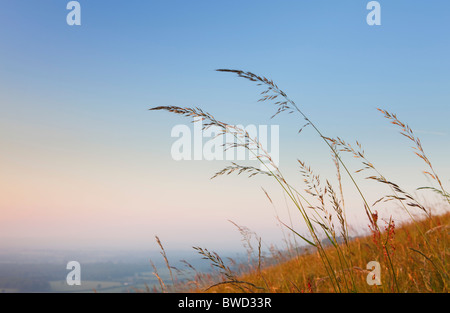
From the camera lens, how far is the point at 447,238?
15.9ft

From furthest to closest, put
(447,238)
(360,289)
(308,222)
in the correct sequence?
1. (447,238)
2. (360,289)
3. (308,222)

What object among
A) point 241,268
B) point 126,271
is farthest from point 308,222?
point 126,271

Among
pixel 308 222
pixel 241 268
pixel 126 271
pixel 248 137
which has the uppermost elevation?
pixel 248 137

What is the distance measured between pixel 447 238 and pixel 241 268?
13.0ft

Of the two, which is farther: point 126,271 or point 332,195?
point 126,271
